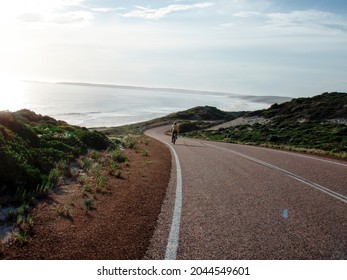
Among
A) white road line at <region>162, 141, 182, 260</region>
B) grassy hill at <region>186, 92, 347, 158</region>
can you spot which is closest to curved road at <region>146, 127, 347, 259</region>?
white road line at <region>162, 141, 182, 260</region>

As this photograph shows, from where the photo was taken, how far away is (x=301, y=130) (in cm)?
4000

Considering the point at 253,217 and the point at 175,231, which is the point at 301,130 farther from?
the point at 175,231

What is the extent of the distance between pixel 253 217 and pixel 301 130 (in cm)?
3546

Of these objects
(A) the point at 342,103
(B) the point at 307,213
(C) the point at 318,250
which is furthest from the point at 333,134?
(C) the point at 318,250

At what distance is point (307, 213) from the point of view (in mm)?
7125

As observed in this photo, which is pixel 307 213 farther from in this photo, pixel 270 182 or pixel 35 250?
pixel 35 250

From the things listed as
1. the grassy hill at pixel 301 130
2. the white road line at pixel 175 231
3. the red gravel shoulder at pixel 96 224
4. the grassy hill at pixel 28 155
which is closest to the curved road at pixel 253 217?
the white road line at pixel 175 231

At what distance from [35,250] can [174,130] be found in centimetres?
2552

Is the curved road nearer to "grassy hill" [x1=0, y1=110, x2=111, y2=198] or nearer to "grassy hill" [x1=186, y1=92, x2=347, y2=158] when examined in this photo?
"grassy hill" [x1=0, y1=110, x2=111, y2=198]

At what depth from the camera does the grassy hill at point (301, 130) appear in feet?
94.0

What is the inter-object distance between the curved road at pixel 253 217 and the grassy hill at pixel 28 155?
308 centimetres

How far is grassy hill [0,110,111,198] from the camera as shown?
7875 millimetres

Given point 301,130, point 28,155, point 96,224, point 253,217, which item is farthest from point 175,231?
point 301,130

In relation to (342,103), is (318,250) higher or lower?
lower
